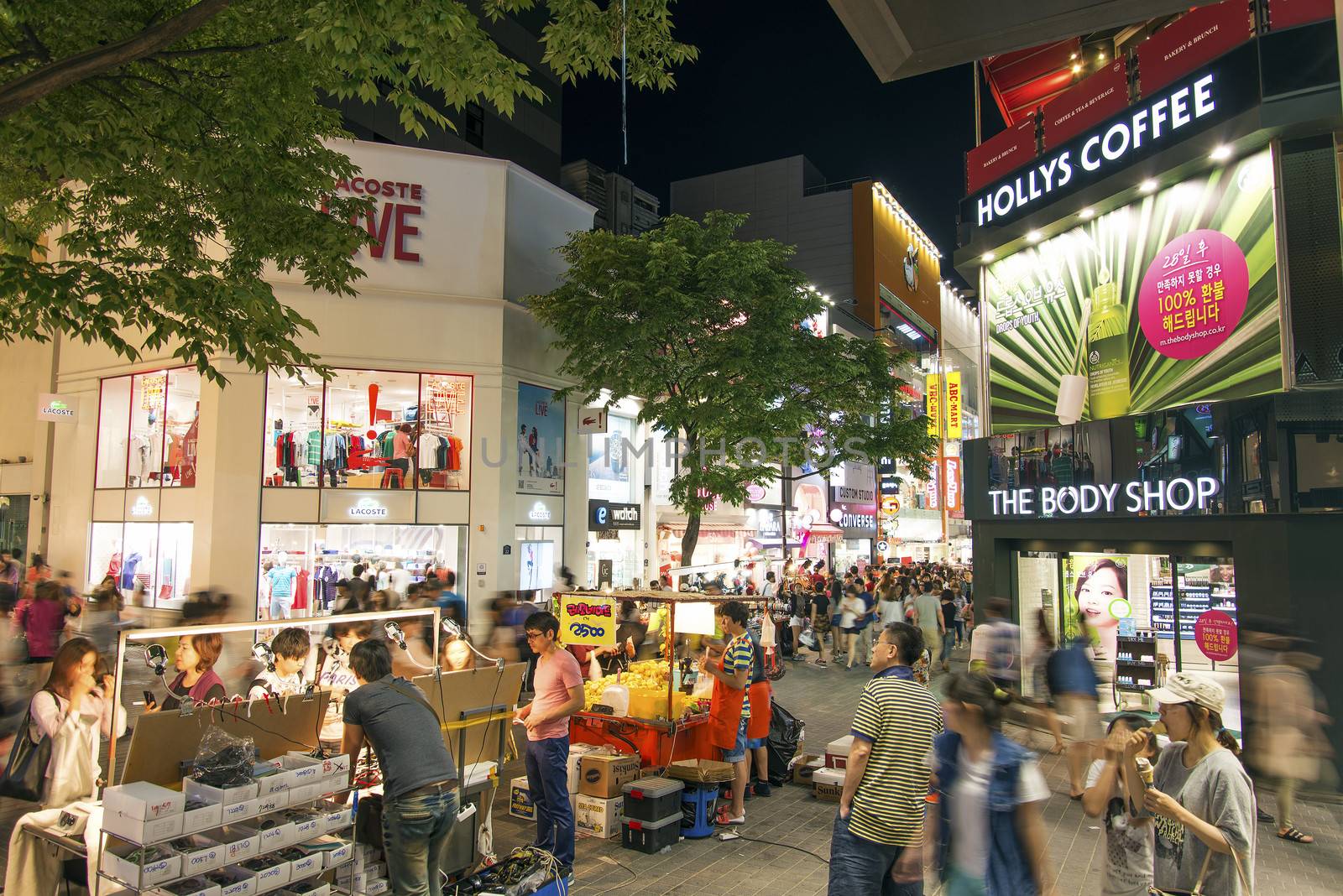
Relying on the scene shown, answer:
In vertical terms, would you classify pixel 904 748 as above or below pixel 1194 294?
below

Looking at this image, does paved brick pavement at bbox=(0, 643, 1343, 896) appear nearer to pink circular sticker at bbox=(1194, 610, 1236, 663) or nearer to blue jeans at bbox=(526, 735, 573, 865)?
blue jeans at bbox=(526, 735, 573, 865)

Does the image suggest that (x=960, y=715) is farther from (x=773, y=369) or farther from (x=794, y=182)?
(x=794, y=182)

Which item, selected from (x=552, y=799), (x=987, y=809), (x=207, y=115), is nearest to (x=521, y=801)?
(x=552, y=799)

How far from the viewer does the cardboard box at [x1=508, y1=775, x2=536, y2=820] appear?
7.79m

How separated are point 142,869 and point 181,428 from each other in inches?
633

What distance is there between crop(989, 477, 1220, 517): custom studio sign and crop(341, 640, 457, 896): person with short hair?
904cm

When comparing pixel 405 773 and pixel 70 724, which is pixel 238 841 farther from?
pixel 70 724

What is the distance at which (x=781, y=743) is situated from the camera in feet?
30.8

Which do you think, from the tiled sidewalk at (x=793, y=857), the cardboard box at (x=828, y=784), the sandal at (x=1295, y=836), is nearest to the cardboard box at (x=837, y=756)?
the cardboard box at (x=828, y=784)

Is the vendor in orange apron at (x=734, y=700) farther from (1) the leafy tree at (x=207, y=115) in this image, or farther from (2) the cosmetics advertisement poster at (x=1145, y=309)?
(2) the cosmetics advertisement poster at (x=1145, y=309)

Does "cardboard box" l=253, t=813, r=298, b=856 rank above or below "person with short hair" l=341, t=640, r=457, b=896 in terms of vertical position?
below

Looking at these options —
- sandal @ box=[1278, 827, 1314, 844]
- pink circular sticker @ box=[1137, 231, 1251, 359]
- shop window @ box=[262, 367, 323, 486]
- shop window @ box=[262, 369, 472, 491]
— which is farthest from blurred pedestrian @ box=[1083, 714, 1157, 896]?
shop window @ box=[262, 367, 323, 486]

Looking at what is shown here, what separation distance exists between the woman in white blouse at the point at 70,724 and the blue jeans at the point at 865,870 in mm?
4289

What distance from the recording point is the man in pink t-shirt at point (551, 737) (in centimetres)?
643
